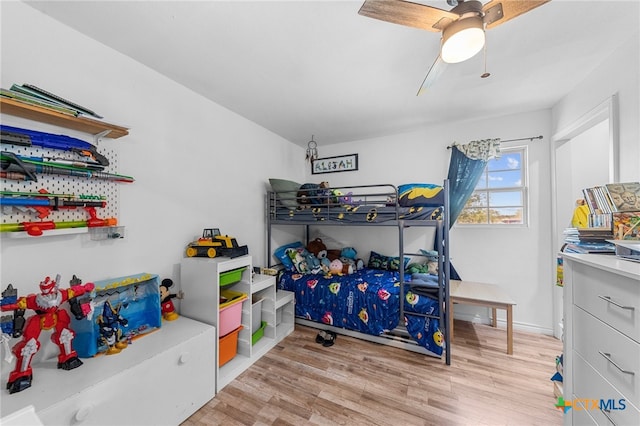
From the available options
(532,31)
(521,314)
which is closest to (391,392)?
(521,314)

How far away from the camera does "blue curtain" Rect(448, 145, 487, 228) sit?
2.78m

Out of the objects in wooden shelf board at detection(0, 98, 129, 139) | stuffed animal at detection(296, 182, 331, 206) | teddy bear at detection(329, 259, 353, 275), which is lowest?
teddy bear at detection(329, 259, 353, 275)

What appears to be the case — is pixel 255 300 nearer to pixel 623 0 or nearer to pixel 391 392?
pixel 391 392

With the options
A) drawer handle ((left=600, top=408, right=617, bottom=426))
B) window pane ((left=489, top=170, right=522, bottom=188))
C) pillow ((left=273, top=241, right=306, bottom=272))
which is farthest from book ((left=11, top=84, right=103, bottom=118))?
window pane ((left=489, top=170, right=522, bottom=188))

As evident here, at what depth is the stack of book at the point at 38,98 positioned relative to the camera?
111 centimetres

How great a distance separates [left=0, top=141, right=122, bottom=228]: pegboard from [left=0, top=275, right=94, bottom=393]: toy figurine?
0.39 m

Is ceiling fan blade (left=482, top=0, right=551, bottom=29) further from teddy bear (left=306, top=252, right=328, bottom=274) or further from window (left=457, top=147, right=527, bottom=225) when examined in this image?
teddy bear (left=306, top=252, right=328, bottom=274)

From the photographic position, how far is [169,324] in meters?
1.75

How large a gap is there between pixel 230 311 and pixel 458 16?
2.40 metres

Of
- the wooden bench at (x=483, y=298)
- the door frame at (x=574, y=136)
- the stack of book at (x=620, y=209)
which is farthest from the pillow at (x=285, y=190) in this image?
the door frame at (x=574, y=136)

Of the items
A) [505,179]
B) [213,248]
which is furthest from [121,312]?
[505,179]

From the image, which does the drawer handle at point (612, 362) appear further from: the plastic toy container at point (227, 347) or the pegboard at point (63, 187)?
the pegboard at point (63, 187)

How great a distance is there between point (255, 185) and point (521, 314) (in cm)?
348

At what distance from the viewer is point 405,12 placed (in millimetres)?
1077
